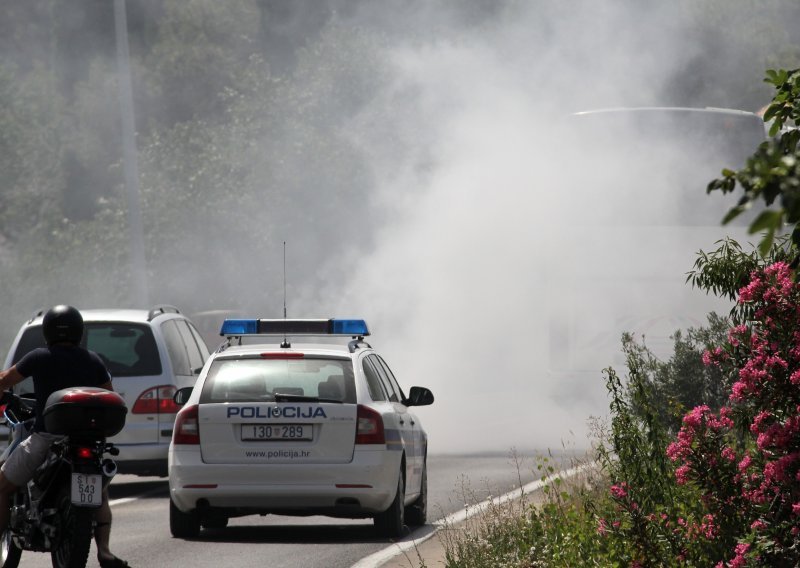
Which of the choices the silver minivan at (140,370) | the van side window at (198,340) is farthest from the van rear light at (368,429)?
the van side window at (198,340)

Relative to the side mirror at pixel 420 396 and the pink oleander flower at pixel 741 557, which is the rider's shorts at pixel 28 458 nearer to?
the pink oleander flower at pixel 741 557

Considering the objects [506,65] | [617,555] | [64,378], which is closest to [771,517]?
[617,555]

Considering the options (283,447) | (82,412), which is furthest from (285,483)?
(82,412)

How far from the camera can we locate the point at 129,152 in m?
29.4

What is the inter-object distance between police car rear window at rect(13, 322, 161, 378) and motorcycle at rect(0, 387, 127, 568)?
5917 millimetres

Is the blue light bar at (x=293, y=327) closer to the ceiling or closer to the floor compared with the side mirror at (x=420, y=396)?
closer to the ceiling

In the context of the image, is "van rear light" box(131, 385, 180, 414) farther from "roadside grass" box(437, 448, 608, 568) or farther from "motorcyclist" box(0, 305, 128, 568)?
"motorcyclist" box(0, 305, 128, 568)

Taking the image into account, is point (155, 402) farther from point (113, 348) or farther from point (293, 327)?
point (293, 327)

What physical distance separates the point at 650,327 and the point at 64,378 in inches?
448

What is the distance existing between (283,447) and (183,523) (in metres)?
0.92

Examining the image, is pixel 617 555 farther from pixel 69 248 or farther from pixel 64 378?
pixel 69 248

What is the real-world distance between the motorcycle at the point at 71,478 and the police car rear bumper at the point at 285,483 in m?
2.52

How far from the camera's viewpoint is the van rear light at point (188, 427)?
1039 cm

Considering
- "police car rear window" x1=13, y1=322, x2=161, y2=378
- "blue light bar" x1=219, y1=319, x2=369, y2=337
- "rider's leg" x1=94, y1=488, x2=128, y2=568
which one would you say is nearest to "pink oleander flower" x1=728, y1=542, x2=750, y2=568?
"rider's leg" x1=94, y1=488, x2=128, y2=568
